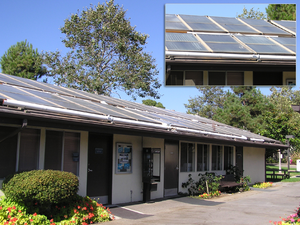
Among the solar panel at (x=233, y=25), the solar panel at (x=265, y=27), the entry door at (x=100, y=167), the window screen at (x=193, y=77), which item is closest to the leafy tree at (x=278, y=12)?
the solar panel at (x=265, y=27)

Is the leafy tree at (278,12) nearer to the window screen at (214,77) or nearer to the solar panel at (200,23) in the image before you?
the solar panel at (200,23)

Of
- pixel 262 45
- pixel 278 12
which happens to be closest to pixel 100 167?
pixel 262 45

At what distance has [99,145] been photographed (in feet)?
34.0

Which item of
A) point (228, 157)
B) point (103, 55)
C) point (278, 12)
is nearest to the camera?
point (278, 12)

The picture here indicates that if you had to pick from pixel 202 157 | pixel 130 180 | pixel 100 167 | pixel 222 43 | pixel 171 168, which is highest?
pixel 222 43

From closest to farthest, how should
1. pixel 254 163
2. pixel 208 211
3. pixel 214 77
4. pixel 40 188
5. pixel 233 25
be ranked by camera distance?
1. pixel 40 188
2. pixel 214 77
3. pixel 233 25
4. pixel 208 211
5. pixel 254 163

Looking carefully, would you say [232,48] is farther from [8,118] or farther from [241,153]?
[241,153]

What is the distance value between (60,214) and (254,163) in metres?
14.6

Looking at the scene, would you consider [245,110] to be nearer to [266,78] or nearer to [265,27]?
[265,27]

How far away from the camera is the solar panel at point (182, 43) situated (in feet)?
21.5

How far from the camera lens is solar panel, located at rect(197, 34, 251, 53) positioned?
694 cm

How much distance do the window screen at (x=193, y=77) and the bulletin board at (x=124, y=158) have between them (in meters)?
4.58

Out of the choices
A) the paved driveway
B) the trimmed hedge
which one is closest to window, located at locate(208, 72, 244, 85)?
the paved driveway

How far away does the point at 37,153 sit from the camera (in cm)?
834
